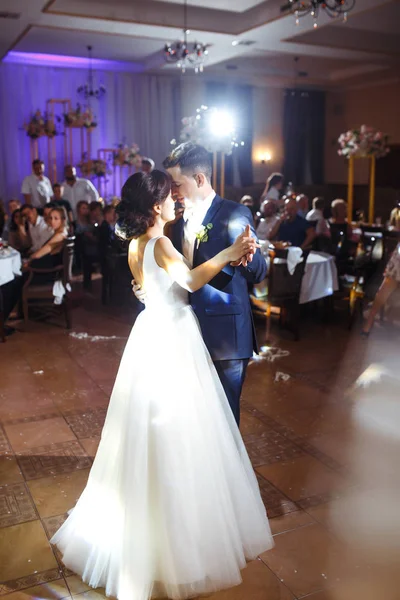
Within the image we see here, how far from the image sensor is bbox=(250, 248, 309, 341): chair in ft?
18.1

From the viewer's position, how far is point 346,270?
690 cm

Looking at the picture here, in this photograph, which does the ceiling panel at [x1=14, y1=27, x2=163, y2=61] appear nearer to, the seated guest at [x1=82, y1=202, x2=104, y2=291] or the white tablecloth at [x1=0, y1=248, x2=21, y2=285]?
the seated guest at [x1=82, y1=202, x2=104, y2=291]

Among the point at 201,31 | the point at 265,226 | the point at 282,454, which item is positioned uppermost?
the point at 201,31

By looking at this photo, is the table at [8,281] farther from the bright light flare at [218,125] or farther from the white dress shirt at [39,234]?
the bright light flare at [218,125]

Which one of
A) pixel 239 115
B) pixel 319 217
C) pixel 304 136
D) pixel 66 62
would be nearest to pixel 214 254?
pixel 319 217

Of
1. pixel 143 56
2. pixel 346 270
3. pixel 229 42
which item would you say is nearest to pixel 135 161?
pixel 143 56

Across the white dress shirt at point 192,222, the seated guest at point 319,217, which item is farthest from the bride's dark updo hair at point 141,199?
the seated guest at point 319,217

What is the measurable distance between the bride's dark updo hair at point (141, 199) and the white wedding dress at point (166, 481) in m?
0.09

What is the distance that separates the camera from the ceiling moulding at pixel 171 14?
7289 mm

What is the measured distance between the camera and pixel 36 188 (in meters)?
10.1

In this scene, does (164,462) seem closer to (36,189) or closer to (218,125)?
(218,125)

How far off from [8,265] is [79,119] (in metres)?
5.75

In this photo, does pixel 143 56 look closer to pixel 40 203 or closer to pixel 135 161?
pixel 135 161

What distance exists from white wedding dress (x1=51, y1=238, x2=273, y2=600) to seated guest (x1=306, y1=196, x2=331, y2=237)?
15.5 feet
